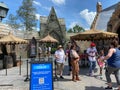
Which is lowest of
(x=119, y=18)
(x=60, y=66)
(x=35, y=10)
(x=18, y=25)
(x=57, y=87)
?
(x=57, y=87)

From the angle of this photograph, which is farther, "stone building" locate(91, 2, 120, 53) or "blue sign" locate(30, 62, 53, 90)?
"stone building" locate(91, 2, 120, 53)

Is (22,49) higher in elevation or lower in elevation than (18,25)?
lower

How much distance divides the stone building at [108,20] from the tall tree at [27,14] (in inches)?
605

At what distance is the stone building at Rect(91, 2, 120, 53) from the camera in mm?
25859

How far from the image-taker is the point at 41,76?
8070 mm

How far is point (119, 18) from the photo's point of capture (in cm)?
2555

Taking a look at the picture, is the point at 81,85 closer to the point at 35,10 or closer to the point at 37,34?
the point at 37,34

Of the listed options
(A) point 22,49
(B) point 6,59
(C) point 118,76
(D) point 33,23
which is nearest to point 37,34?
(D) point 33,23

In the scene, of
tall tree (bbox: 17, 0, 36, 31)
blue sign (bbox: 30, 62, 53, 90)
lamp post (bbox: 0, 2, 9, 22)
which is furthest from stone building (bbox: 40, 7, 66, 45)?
blue sign (bbox: 30, 62, 53, 90)

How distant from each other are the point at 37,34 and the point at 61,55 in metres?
39.5

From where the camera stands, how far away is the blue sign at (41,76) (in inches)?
313

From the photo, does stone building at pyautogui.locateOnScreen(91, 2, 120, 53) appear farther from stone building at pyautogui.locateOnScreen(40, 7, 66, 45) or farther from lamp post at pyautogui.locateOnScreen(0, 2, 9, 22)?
lamp post at pyautogui.locateOnScreen(0, 2, 9, 22)

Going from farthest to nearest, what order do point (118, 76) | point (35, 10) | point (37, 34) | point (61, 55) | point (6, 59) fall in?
point (35, 10) < point (37, 34) < point (6, 59) < point (61, 55) < point (118, 76)

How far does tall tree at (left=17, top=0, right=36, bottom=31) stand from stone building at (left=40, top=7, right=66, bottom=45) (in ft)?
7.45
